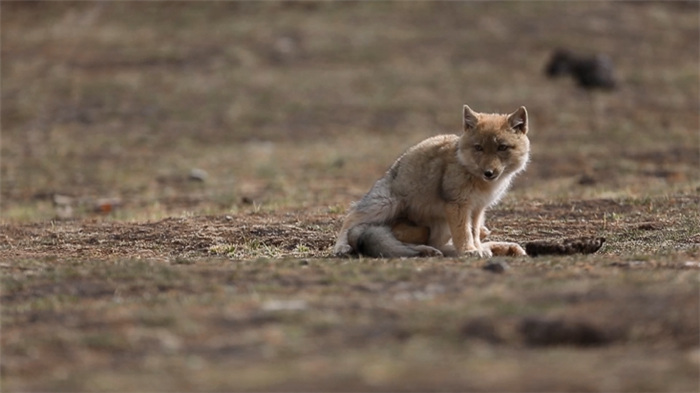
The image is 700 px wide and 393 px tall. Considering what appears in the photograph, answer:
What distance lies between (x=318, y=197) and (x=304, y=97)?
12.7 m

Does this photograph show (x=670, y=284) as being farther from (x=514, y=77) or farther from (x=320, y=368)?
(x=514, y=77)

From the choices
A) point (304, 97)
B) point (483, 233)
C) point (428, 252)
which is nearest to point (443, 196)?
point (428, 252)

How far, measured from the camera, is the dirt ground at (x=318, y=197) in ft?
21.8

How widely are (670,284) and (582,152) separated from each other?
16.4 metres

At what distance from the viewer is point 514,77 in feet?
107

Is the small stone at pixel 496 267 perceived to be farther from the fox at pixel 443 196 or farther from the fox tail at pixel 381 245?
the fox tail at pixel 381 245

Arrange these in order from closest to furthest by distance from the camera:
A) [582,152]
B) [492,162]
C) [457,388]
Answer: [457,388]
[492,162]
[582,152]

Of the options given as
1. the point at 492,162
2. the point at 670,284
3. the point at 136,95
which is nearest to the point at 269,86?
the point at 136,95

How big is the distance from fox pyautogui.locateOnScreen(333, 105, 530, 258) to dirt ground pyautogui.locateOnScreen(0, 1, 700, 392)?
0.64m

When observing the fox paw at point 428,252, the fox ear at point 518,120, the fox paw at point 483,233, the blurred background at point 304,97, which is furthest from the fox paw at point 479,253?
the blurred background at point 304,97

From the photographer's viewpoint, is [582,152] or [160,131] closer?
[582,152]

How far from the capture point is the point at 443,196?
1071 centimetres

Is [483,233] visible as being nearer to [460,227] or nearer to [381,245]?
[460,227]

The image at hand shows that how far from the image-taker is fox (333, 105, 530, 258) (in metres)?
10.6
